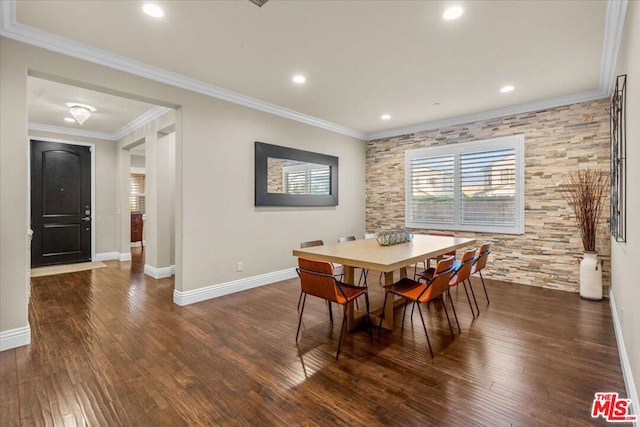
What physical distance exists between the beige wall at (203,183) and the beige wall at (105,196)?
4.13m

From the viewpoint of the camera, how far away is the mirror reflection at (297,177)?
4782 mm

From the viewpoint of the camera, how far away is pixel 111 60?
307cm

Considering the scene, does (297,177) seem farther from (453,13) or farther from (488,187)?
(453,13)

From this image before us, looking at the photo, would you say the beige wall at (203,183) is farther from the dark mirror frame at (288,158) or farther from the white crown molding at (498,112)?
the white crown molding at (498,112)

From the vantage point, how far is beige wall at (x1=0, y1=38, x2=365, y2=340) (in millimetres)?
2602

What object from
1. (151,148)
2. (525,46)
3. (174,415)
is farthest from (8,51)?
(525,46)

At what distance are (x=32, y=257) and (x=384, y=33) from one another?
7203 millimetres

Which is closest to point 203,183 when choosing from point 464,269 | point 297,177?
point 297,177

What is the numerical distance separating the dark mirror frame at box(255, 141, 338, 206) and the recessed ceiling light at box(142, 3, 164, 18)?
7.20 ft

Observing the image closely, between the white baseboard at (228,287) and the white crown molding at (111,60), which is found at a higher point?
the white crown molding at (111,60)

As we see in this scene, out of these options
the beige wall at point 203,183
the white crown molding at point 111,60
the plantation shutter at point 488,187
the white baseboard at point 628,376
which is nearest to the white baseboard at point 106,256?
the beige wall at point 203,183

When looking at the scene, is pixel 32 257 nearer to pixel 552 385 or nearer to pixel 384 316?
pixel 384 316

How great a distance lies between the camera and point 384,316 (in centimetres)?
299

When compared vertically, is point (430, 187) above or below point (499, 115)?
below
